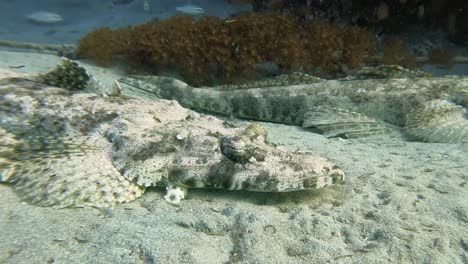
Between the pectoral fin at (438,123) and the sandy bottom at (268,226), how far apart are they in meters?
1.40

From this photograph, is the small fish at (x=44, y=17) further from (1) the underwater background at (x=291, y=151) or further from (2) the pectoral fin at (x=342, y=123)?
(2) the pectoral fin at (x=342, y=123)

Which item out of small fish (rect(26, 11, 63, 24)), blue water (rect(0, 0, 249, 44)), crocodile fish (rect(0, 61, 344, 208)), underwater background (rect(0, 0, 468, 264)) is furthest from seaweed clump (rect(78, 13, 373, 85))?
small fish (rect(26, 11, 63, 24))

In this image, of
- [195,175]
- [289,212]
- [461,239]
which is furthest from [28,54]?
[461,239]

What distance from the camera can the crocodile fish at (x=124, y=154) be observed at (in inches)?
113

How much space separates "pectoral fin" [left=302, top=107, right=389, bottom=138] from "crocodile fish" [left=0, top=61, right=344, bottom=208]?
199cm

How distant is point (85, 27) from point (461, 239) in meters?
14.6

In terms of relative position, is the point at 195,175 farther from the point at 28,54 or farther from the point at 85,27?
the point at 85,27

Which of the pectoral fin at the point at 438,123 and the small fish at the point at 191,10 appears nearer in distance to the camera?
the pectoral fin at the point at 438,123

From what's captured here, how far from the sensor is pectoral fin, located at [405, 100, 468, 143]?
184 inches

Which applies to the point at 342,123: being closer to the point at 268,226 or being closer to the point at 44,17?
the point at 268,226

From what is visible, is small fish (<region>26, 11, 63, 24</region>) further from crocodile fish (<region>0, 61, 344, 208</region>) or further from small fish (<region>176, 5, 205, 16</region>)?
crocodile fish (<region>0, 61, 344, 208</region>)

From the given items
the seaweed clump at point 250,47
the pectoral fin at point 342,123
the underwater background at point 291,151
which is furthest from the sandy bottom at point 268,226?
the seaweed clump at point 250,47

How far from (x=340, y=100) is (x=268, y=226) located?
12.2ft

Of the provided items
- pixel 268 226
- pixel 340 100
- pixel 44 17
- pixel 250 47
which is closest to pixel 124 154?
pixel 268 226
